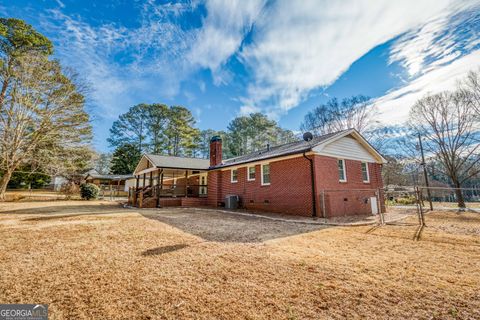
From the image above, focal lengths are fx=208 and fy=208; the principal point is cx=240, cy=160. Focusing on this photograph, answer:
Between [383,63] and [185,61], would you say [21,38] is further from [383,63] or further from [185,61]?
[383,63]

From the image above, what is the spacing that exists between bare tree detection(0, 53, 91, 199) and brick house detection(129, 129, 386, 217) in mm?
8958

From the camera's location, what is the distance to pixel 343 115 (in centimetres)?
2614

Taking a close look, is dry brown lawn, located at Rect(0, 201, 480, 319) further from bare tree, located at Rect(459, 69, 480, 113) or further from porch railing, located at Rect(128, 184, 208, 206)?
bare tree, located at Rect(459, 69, 480, 113)

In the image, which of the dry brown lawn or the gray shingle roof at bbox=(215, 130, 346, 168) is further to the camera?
the gray shingle roof at bbox=(215, 130, 346, 168)

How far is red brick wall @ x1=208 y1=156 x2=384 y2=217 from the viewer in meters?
10.8

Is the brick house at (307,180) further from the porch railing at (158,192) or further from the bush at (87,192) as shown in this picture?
the bush at (87,192)

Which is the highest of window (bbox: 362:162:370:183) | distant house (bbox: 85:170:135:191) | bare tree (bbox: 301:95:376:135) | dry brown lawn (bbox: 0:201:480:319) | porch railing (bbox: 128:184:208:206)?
bare tree (bbox: 301:95:376:135)

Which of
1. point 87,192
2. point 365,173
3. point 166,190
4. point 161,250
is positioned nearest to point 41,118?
point 87,192

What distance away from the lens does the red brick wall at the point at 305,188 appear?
10805mm

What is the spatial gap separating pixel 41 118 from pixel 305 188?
69.5 feet

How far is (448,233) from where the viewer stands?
698 centimetres

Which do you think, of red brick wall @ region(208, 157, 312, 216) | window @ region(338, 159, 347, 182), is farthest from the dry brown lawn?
window @ region(338, 159, 347, 182)

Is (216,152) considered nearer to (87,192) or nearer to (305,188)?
(305,188)

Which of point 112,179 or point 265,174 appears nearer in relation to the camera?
point 265,174
